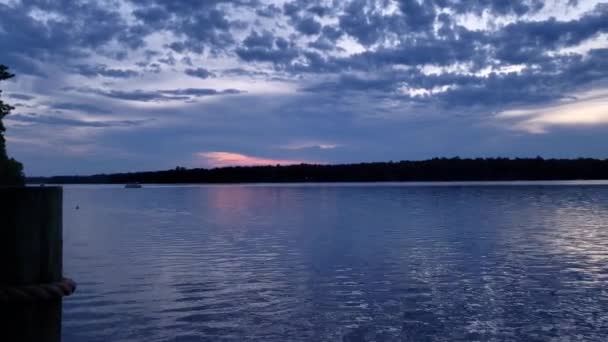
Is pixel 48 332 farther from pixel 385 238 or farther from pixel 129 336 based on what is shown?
pixel 385 238

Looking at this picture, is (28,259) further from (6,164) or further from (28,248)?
(6,164)

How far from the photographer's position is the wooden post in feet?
16.3

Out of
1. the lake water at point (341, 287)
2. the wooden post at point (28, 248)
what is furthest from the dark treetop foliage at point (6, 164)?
the wooden post at point (28, 248)

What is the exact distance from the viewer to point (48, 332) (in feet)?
17.9

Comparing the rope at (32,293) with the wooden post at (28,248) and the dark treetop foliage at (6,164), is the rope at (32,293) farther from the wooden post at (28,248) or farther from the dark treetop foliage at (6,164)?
the dark treetop foliage at (6,164)

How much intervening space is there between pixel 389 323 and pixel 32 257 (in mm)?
12700

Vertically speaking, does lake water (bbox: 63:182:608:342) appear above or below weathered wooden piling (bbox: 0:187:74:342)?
below

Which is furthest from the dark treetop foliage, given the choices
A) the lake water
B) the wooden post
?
the wooden post

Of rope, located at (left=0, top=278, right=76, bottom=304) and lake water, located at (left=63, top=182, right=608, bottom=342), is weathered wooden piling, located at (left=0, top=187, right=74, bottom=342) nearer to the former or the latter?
rope, located at (left=0, top=278, right=76, bottom=304)

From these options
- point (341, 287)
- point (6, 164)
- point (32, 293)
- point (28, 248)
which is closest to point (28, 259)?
point (28, 248)

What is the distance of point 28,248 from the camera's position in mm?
5055

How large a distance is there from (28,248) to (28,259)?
98 millimetres

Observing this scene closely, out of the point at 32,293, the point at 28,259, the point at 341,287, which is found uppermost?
the point at 28,259

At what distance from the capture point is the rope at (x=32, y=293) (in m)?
4.88
